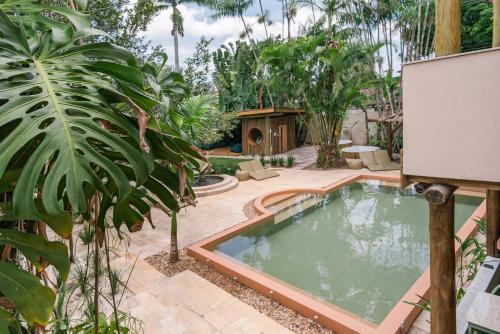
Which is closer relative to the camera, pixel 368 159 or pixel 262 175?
pixel 262 175

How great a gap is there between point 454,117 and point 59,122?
2486mm

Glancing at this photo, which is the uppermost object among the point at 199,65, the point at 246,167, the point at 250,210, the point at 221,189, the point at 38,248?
the point at 199,65

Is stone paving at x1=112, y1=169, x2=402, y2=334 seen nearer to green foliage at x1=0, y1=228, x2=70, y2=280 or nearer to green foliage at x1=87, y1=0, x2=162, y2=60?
green foliage at x1=0, y1=228, x2=70, y2=280

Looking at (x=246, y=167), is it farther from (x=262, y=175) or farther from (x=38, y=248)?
(x=38, y=248)

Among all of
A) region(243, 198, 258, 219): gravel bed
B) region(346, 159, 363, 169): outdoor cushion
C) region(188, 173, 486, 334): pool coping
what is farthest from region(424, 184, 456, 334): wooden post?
region(346, 159, 363, 169): outdoor cushion

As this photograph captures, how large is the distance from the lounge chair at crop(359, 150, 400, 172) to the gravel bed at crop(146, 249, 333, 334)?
9.08 metres

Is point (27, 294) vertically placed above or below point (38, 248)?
below

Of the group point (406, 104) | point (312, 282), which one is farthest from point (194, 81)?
point (406, 104)

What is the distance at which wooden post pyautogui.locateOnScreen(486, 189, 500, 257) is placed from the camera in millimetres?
3465

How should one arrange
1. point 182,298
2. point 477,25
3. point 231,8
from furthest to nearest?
point 231,8, point 477,25, point 182,298

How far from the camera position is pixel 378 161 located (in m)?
11.9

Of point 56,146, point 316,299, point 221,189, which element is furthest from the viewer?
point 221,189

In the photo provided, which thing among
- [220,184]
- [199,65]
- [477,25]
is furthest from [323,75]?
[477,25]

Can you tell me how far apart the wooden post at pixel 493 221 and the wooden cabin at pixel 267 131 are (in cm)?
1313
